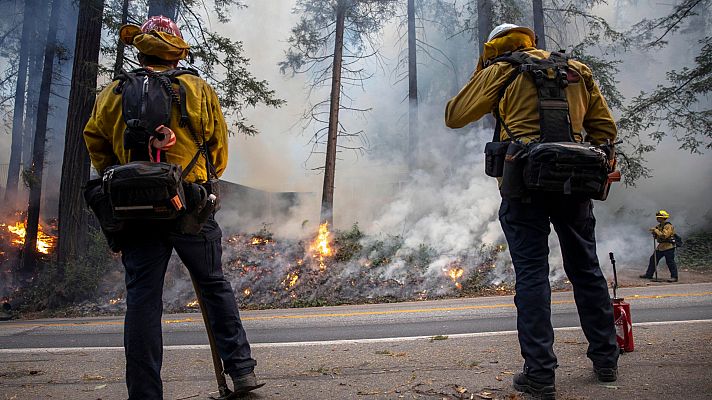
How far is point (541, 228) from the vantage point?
292 centimetres

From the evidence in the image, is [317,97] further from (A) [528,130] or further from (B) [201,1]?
(A) [528,130]

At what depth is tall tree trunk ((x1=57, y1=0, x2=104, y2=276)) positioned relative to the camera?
37.2 ft

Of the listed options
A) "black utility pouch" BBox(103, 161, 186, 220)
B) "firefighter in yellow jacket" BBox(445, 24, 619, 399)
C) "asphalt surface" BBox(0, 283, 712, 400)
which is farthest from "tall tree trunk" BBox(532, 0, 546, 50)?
"black utility pouch" BBox(103, 161, 186, 220)

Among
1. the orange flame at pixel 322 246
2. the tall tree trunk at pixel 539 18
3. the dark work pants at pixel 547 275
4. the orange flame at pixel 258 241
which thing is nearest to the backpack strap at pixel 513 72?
the dark work pants at pixel 547 275

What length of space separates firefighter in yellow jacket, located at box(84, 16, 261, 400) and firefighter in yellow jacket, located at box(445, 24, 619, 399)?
1.46 m

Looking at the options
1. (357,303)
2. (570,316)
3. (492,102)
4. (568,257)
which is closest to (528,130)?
(492,102)

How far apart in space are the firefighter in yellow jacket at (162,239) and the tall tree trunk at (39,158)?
521 inches

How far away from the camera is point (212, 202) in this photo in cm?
280

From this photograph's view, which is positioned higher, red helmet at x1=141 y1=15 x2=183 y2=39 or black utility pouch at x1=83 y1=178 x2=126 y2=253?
red helmet at x1=141 y1=15 x2=183 y2=39

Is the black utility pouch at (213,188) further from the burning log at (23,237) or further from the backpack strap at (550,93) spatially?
the burning log at (23,237)

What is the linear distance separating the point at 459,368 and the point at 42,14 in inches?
822

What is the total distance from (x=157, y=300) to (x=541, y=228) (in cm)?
200

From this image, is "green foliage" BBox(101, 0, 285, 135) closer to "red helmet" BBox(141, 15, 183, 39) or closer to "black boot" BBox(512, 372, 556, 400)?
"red helmet" BBox(141, 15, 183, 39)

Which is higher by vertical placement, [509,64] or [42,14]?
[42,14]
